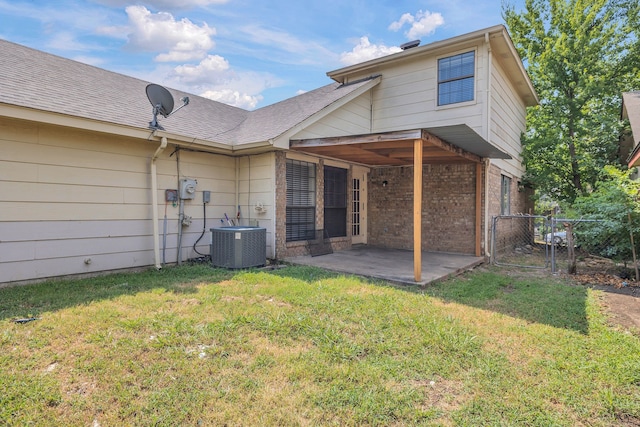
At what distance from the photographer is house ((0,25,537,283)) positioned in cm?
503

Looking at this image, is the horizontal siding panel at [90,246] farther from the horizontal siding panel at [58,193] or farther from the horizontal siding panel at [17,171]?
the horizontal siding panel at [17,171]

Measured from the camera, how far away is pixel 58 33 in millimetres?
7555

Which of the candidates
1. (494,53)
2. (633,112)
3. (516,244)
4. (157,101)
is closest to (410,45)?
(494,53)

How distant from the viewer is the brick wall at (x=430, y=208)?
837 cm

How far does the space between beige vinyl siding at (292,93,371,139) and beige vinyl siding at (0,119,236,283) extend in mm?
2715

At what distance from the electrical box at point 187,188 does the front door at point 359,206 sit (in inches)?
171

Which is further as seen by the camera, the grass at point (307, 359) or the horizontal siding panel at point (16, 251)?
the horizontal siding panel at point (16, 251)

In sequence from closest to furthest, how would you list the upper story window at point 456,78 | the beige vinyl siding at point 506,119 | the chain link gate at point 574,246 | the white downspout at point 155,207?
the white downspout at point 155,207
the chain link gate at point 574,246
the upper story window at point 456,78
the beige vinyl siding at point 506,119

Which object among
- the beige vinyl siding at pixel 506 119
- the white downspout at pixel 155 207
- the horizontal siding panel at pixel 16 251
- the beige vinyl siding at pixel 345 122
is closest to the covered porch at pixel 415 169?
the beige vinyl siding at pixel 345 122

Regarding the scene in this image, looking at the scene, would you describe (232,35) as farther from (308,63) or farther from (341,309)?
(341,309)

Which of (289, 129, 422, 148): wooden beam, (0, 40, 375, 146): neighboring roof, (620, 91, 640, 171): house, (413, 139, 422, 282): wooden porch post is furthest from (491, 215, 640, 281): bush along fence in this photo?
(0, 40, 375, 146): neighboring roof

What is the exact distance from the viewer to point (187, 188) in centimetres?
665

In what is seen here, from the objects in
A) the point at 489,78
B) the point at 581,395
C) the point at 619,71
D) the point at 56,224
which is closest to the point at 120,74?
the point at 56,224

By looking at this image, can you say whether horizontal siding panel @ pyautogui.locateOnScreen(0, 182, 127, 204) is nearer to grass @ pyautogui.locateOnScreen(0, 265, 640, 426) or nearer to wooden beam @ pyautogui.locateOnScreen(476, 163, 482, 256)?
grass @ pyautogui.locateOnScreen(0, 265, 640, 426)
